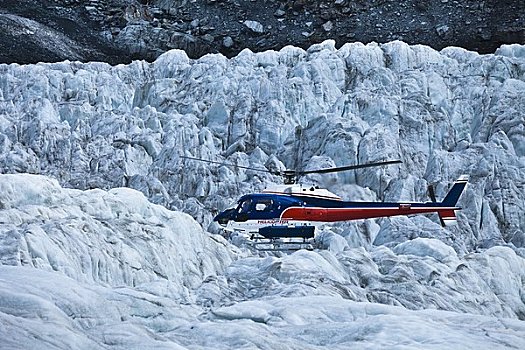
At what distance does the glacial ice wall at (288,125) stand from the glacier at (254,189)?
0.08 meters

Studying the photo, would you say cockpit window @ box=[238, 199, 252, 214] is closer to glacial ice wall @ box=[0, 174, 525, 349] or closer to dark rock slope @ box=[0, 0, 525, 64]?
glacial ice wall @ box=[0, 174, 525, 349]

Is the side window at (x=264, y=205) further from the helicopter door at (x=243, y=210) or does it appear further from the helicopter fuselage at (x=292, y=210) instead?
the helicopter door at (x=243, y=210)

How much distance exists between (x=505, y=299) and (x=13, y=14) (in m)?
50.1

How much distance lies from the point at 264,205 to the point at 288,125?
1370 centimetres

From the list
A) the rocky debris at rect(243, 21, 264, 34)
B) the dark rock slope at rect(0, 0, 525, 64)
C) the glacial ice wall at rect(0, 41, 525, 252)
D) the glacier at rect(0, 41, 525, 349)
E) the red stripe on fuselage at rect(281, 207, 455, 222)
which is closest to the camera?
the glacier at rect(0, 41, 525, 349)

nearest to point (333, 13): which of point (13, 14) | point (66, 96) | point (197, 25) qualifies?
point (197, 25)

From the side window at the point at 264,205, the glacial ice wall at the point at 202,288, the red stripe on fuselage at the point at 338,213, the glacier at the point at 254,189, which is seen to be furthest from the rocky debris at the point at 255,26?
the glacial ice wall at the point at 202,288

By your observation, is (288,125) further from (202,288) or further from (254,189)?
(202,288)

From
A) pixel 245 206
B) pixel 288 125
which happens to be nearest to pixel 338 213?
pixel 245 206

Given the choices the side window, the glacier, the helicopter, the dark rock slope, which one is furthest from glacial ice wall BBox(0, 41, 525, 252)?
the dark rock slope

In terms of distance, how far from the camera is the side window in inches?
812

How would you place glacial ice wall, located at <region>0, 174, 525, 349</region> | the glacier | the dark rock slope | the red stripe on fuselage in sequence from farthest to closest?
the dark rock slope
the red stripe on fuselage
the glacier
glacial ice wall, located at <region>0, 174, 525, 349</region>

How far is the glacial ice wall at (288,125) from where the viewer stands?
29.7 m

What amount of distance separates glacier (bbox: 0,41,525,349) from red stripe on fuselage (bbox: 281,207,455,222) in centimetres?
101
